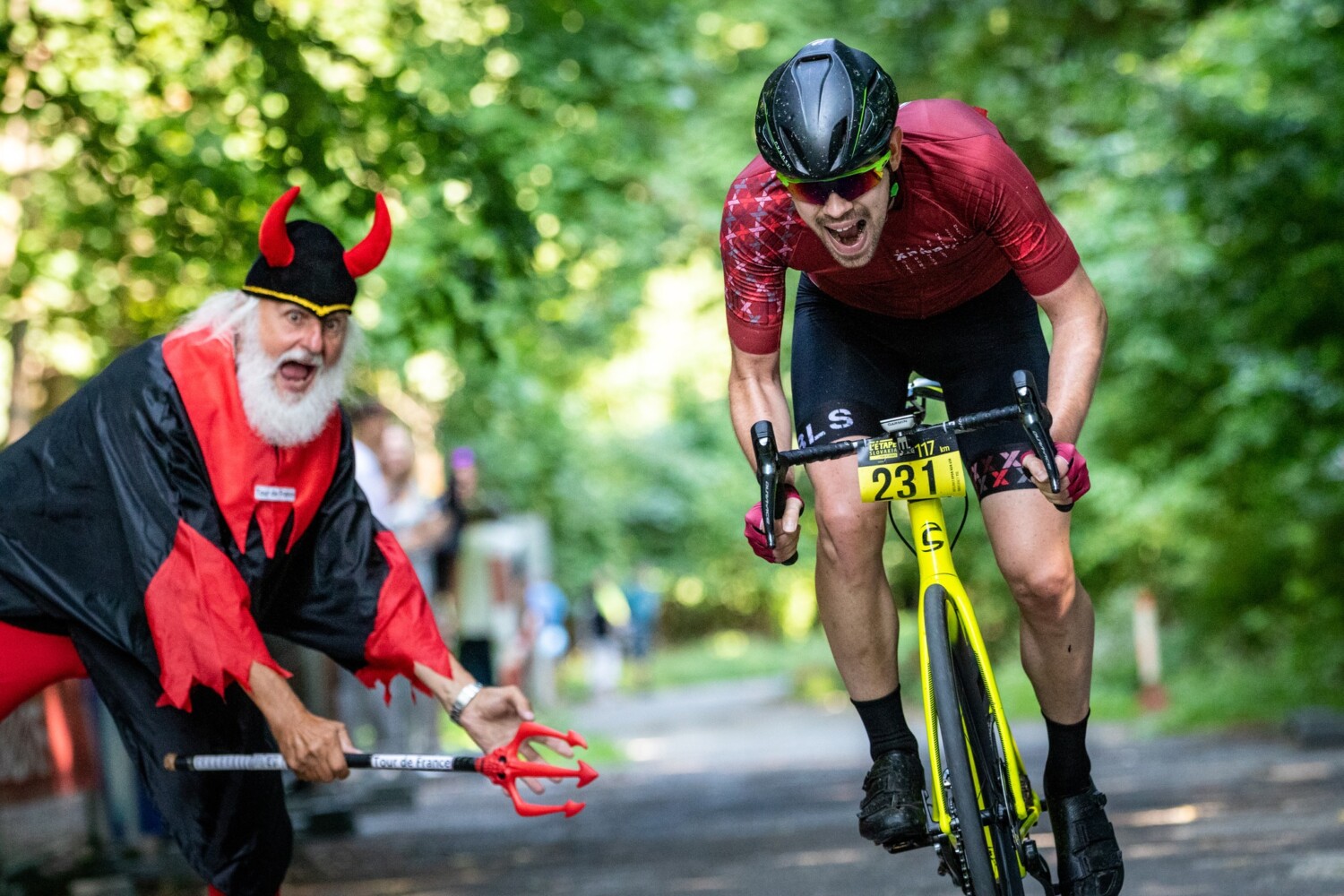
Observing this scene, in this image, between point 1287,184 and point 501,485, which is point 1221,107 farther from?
point 501,485

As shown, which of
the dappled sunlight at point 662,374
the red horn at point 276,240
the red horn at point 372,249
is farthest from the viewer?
the dappled sunlight at point 662,374

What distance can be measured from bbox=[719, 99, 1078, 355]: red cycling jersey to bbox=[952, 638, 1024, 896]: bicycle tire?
0.88 meters

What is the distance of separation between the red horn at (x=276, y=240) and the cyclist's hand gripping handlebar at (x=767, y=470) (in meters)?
1.35

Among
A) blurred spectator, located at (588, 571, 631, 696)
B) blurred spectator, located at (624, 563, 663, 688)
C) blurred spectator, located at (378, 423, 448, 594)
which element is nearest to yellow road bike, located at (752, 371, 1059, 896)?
blurred spectator, located at (378, 423, 448, 594)

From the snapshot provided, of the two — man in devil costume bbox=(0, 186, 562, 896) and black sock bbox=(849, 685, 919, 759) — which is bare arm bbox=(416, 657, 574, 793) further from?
black sock bbox=(849, 685, 919, 759)

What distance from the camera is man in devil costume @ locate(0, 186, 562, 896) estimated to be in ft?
15.0

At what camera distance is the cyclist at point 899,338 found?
4055 millimetres

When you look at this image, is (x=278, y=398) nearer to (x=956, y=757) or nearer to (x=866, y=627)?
(x=866, y=627)

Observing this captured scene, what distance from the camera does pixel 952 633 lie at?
4.37 metres

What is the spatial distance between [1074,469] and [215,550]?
2102mm

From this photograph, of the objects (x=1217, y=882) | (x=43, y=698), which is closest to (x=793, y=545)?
(x=1217, y=882)

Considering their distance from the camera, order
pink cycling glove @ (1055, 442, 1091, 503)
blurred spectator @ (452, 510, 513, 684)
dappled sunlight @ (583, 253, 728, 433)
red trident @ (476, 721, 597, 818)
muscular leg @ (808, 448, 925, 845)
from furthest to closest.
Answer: dappled sunlight @ (583, 253, 728, 433) → blurred spectator @ (452, 510, 513, 684) → muscular leg @ (808, 448, 925, 845) → red trident @ (476, 721, 597, 818) → pink cycling glove @ (1055, 442, 1091, 503)

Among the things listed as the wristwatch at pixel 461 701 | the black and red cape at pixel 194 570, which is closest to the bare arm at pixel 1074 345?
the wristwatch at pixel 461 701

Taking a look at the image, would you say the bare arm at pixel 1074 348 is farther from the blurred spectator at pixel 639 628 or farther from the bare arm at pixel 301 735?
the blurred spectator at pixel 639 628
